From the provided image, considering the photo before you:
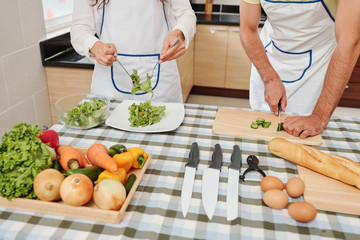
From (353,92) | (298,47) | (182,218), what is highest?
(298,47)

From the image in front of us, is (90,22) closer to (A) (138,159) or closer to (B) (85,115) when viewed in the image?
(B) (85,115)

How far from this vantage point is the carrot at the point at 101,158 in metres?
0.82

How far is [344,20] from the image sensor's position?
1.18 m

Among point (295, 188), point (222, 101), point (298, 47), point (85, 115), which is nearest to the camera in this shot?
point (295, 188)

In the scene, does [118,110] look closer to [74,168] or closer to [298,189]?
[74,168]

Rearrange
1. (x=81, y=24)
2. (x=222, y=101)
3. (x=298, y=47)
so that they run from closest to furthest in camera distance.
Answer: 1. (x=81, y=24)
2. (x=298, y=47)
3. (x=222, y=101)

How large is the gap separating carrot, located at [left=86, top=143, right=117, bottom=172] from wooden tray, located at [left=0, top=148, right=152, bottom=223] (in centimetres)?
8

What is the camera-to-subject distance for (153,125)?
46.6 inches

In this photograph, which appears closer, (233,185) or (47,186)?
(47,186)

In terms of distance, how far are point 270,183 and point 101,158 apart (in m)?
0.43

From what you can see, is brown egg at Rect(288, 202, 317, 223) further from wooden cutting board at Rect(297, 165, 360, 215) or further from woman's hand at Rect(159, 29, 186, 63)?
woman's hand at Rect(159, 29, 186, 63)

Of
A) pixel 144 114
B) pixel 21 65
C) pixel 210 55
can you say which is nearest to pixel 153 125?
pixel 144 114

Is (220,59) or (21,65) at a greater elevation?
(21,65)

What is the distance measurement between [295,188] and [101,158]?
494mm
